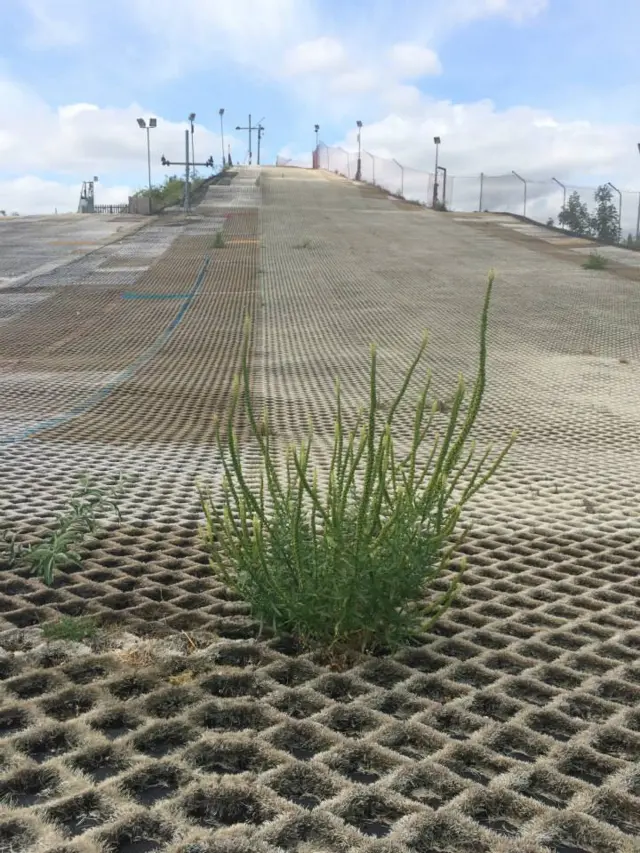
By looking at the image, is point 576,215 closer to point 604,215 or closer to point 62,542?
point 604,215

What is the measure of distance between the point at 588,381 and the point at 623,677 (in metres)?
6.62

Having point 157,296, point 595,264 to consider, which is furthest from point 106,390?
point 595,264

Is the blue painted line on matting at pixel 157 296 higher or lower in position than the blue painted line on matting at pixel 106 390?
higher

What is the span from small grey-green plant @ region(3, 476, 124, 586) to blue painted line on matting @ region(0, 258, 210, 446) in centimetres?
192

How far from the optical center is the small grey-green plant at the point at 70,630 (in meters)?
2.84

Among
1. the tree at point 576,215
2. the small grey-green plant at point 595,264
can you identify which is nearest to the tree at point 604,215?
the tree at point 576,215

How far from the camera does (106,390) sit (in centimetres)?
816

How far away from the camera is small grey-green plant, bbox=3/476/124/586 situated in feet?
11.2

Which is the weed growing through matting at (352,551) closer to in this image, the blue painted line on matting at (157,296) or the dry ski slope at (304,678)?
the dry ski slope at (304,678)

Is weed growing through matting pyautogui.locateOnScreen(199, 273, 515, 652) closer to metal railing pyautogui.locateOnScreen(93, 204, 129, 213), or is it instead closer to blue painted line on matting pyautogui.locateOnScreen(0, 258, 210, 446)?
blue painted line on matting pyautogui.locateOnScreen(0, 258, 210, 446)

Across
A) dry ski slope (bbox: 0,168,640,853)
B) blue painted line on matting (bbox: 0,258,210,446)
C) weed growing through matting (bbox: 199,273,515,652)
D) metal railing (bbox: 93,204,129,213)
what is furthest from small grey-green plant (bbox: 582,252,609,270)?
metal railing (bbox: 93,204,129,213)

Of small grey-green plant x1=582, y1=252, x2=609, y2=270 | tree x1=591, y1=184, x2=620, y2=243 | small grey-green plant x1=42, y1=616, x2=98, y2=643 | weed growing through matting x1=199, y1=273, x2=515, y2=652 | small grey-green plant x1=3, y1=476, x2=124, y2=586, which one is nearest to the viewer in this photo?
weed growing through matting x1=199, y1=273, x2=515, y2=652

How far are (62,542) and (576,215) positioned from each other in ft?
140

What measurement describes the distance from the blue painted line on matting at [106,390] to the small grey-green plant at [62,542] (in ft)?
6.30
